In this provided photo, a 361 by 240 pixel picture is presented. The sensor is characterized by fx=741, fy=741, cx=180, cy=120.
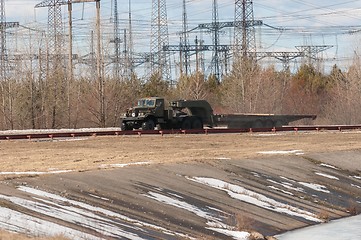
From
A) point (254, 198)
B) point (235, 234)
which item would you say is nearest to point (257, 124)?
point (254, 198)

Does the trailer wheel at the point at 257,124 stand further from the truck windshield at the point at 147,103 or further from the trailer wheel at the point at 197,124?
the truck windshield at the point at 147,103

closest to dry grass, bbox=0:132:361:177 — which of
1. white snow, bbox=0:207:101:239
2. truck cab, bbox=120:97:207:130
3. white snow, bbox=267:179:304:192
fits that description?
white snow, bbox=267:179:304:192

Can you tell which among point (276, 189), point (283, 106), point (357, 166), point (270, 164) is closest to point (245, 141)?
point (357, 166)

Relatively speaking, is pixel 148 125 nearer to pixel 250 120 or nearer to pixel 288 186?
pixel 250 120

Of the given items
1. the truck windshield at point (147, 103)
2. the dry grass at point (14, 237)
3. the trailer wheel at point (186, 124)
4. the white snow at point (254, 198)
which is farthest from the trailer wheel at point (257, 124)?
the dry grass at point (14, 237)

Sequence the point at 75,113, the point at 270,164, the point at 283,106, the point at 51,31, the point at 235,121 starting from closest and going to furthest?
the point at 270,164 → the point at 235,121 → the point at 75,113 → the point at 51,31 → the point at 283,106

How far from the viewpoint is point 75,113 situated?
62344 mm

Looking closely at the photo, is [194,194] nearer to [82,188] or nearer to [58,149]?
[82,188]

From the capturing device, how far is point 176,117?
50.1m

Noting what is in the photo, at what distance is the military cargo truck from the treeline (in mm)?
9384

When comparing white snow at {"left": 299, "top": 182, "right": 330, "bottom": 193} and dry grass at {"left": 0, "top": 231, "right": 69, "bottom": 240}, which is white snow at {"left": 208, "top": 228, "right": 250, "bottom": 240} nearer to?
dry grass at {"left": 0, "top": 231, "right": 69, "bottom": 240}

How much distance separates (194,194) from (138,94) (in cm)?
5242

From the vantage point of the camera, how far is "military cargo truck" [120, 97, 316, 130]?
4900cm

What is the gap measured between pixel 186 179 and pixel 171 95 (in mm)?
57695
